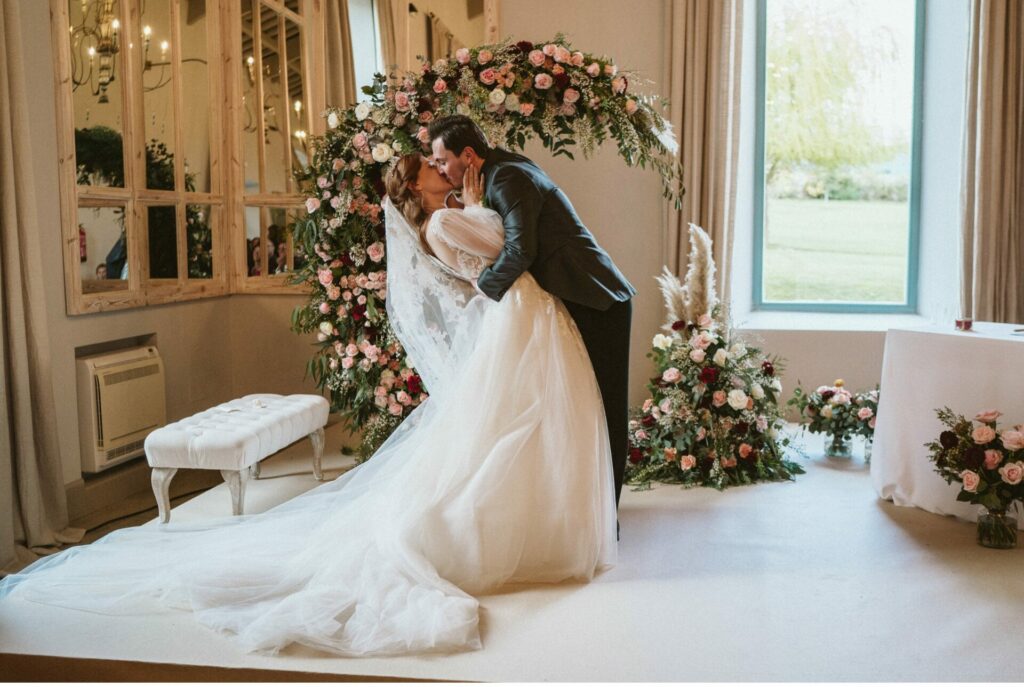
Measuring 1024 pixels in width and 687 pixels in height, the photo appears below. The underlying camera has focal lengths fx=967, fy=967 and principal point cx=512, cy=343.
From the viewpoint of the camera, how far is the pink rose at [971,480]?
382 centimetres

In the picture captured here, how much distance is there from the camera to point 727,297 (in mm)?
6344

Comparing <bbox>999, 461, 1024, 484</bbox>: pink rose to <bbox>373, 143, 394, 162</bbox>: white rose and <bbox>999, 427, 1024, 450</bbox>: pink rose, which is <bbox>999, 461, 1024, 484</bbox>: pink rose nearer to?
<bbox>999, 427, 1024, 450</bbox>: pink rose

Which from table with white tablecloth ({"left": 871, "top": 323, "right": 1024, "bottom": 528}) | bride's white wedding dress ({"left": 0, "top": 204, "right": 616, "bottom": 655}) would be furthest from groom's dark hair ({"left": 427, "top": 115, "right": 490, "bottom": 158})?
table with white tablecloth ({"left": 871, "top": 323, "right": 1024, "bottom": 528})

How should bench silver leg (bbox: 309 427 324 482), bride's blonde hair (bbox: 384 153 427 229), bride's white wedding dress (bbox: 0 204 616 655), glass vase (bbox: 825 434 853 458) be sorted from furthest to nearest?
glass vase (bbox: 825 434 853 458) < bench silver leg (bbox: 309 427 324 482) < bride's blonde hair (bbox: 384 153 427 229) < bride's white wedding dress (bbox: 0 204 616 655)

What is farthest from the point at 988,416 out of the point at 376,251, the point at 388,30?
the point at 388,30

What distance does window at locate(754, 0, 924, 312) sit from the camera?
6855 mm

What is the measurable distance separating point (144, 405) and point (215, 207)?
142cm

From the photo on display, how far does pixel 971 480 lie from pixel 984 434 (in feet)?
0.65

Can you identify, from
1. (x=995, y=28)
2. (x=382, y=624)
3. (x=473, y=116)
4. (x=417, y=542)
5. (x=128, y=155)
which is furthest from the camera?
(x=995, y=28)

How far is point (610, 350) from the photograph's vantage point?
12.6 feet

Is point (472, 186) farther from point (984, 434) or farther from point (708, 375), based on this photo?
point (984, 434)

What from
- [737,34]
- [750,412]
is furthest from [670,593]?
[737,34]

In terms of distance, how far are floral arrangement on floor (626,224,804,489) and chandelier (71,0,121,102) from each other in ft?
10.1

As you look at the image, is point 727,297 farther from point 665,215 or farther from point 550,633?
point 550,633
